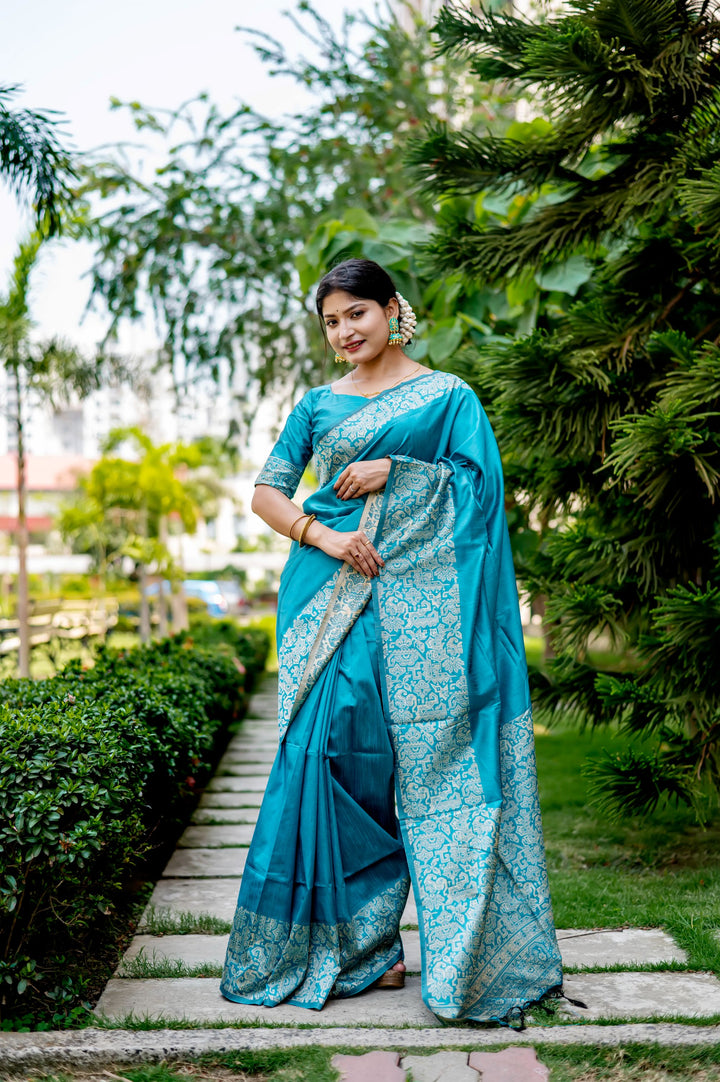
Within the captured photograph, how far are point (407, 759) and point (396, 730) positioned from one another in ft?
0.25

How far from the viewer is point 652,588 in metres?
3.57

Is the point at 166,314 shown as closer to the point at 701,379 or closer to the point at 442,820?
the point at 701,379

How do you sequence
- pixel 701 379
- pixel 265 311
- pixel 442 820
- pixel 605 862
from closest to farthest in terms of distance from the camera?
1. pixel 442 820
2. pixel 701 379
3. pixel 605 862
4. pixel 265 311

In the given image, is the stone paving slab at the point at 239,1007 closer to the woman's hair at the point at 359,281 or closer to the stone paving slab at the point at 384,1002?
the stone paving slab at the point at 384,1002

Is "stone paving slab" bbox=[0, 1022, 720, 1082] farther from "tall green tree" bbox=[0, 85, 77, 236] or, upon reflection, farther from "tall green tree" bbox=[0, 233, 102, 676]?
"tall green tree" bbox=[0, 233, 102, 676]

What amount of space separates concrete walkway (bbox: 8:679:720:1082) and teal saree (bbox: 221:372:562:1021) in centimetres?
8

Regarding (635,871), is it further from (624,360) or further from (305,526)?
(305,526)

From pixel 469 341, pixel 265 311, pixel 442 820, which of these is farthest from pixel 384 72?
pixel 442 820

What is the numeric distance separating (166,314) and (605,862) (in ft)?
20.8

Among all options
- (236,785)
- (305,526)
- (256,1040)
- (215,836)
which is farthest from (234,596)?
(256,1040)

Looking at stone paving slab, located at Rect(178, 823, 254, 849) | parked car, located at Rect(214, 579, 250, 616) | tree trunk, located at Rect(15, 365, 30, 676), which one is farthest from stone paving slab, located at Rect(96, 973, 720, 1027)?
parked car, located at Rect(214, 579, 250, 616)

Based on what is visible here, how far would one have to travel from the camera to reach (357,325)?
262 centimetres

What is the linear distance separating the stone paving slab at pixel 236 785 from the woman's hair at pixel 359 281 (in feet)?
10.5

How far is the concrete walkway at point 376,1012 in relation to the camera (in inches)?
85.5
